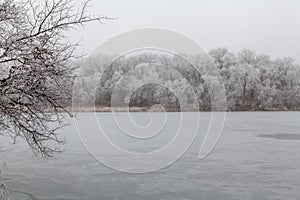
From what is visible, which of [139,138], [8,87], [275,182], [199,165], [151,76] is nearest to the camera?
[8,87]

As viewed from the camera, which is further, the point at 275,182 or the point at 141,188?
the point at 275,182

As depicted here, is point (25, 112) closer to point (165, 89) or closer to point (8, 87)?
point (8, 87)

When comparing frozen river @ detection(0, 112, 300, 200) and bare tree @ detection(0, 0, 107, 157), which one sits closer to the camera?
bare tree @ detection(0, 0, 107, 157)

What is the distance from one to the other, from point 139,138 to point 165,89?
27.2 ft

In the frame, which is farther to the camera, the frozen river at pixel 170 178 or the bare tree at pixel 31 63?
the frozen river at pixel 170 178

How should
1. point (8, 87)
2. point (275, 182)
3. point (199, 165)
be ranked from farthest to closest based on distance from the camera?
point (199, 165) → point (275, 182) → point (8, 87)

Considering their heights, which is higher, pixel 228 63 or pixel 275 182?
pixel 228 63

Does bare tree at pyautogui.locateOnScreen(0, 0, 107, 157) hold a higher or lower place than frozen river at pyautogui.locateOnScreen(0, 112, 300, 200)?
higher

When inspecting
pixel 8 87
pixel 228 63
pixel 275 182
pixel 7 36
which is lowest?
A: pixel 275 182

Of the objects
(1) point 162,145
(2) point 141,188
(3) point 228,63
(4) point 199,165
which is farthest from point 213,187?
(3) point 228,63

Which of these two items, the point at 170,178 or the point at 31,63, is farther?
the point at 170,178

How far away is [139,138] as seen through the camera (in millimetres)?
17359

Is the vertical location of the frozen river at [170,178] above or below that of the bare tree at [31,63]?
below

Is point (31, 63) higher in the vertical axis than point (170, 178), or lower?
higher
